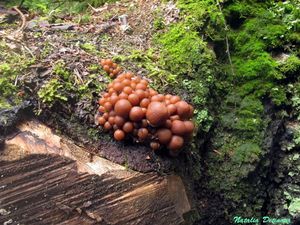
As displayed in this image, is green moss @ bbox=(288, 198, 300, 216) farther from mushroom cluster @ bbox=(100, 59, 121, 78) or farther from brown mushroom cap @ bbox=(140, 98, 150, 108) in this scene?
mushroom cluster @ bbox=(100, 59, 121, 78)

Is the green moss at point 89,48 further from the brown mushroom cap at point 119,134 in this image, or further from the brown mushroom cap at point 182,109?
the brown mushroom cap at point 182,109

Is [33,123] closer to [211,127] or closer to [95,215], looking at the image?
[95,215]

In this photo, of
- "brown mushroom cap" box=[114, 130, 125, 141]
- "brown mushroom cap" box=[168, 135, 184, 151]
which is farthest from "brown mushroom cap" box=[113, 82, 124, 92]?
"brown mushroom cap" box=[168, 135, 184, 151]

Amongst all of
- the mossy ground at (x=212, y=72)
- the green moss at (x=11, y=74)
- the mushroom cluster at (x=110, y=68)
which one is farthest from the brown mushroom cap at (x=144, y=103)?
the green moss at (x=11, y=74)

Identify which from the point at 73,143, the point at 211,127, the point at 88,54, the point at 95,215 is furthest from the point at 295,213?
the point at 88,54

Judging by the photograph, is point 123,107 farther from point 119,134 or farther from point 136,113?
point 119,134

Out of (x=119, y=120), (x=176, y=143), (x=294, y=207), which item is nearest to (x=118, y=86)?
(x=119, y=120)
